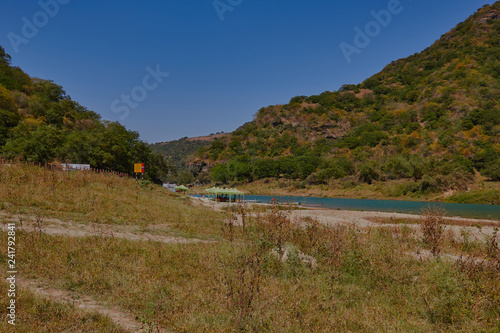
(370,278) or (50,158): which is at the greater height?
(50,158)

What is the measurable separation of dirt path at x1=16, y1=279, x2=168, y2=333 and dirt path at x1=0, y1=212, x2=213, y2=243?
319 centimetres

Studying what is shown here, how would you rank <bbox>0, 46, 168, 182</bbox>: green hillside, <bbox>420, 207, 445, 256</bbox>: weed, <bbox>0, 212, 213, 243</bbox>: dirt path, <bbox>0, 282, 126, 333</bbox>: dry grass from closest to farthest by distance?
<bbox>0, 282, 126, 333</bbox>: dry grass < <bbox>0, 212, 213, 243</bbox>: dirt path < <bbox>420, 207, 445, 256</bbox>: weed < <bbox>0, 46, 168, 182</bbox>: green hillside

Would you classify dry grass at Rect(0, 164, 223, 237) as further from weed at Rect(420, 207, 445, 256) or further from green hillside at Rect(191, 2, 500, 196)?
green hillside at Rect(191, 2, 500, 196)

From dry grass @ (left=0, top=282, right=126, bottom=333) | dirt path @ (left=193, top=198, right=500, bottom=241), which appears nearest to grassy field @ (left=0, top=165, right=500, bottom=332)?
dry grass @ (left=0, top=282, right=126, bottom=333)

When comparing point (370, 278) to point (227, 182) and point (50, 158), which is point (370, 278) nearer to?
point (50, 158)

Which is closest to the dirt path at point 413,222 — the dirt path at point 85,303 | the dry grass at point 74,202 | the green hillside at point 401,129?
the dry grass at point 74,202

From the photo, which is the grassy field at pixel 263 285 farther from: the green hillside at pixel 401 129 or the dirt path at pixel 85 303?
the green hillside at pixel 401 129

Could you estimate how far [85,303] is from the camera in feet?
14.5

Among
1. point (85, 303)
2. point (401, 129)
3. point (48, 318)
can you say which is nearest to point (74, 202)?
point (85, 303)

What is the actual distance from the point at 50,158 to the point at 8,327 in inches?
1500

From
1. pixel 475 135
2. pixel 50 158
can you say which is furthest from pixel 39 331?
pixel 475 135

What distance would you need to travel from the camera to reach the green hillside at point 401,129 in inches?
2424

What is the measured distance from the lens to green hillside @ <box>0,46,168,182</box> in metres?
33.2

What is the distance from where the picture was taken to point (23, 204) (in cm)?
1100
